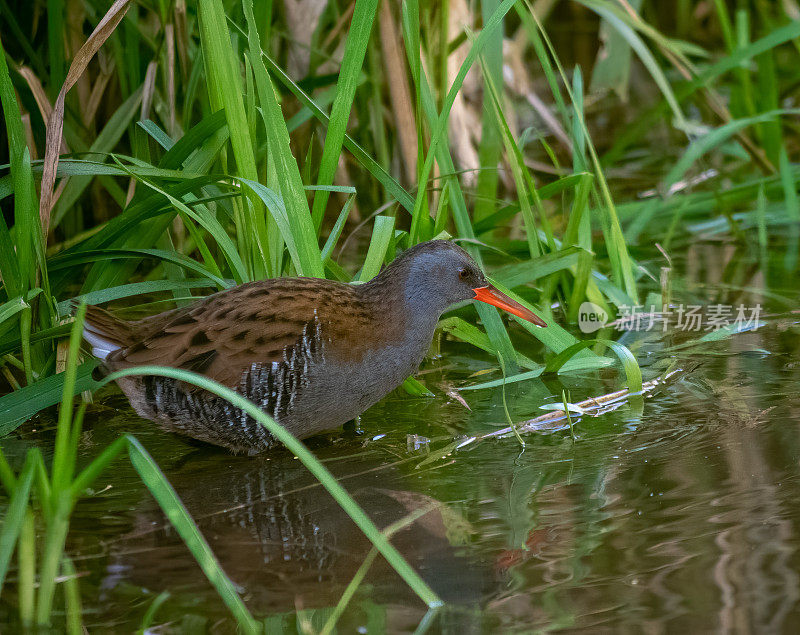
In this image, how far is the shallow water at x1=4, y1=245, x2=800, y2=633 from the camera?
2.13 metres

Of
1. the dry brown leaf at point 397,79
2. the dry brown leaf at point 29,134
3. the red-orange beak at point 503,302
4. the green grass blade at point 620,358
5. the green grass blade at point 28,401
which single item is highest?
the dry brown leaf at point 397,79

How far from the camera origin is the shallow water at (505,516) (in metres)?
2.13

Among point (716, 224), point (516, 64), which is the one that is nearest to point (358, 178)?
point (516, 64)

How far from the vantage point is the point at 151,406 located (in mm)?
3051

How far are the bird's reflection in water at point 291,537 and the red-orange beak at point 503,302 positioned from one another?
581mm

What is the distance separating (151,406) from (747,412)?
1716 millimetres

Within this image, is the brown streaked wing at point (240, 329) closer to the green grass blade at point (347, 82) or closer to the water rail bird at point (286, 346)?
the water rail bird at point (286, 346)

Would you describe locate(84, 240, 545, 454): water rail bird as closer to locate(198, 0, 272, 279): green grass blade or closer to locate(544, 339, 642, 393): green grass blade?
locate(198, 0, 272, 279): green grass blade

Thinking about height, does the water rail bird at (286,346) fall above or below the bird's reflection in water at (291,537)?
above

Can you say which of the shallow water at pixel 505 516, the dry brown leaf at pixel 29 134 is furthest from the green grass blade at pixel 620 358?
the dry brown leaf at pixel 29 134

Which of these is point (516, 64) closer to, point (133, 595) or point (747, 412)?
point (747, 412)

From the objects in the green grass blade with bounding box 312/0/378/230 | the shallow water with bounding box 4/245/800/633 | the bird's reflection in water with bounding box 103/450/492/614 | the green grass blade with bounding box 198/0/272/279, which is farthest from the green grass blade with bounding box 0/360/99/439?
the green grass blade with bounding box 312/0/378/230

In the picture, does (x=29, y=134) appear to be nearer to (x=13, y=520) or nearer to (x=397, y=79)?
(x=397, y=79)

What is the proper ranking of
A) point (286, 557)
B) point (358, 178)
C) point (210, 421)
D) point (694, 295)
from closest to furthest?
point (286, 557), point (210, 421), point (694, 295), point (358, 178)
